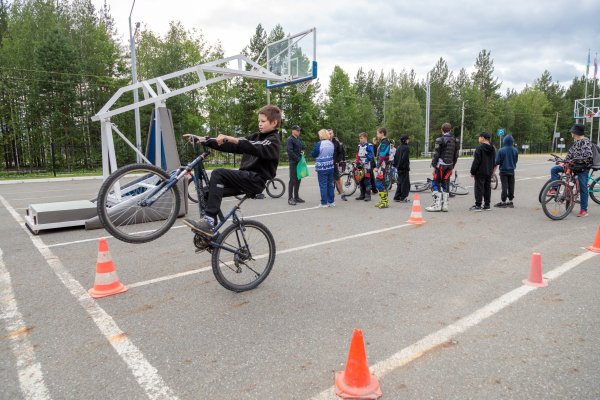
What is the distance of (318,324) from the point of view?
358cm

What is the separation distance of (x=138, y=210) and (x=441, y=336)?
318 centimetres

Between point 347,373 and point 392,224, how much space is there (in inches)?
234

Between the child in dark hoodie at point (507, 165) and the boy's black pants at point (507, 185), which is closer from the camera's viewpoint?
the child in dark hoodie at point (507, 165)

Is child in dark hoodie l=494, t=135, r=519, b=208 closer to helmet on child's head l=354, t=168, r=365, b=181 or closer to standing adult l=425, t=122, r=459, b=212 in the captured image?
standing adult l=425, t=122, r=459, b=212

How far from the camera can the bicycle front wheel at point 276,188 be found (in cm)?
1256

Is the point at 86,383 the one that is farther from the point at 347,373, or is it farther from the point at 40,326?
the point at 347,373

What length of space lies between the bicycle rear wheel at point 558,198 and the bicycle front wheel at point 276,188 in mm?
7188

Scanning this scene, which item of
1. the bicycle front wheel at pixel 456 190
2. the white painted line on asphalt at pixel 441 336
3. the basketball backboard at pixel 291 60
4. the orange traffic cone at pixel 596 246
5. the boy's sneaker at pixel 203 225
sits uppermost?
the basketball backboard at pixel 291 60

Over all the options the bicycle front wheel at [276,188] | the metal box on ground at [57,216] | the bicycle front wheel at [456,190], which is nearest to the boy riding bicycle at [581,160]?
the bicycle front wheel at [456,190]

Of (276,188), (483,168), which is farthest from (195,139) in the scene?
(276,188)

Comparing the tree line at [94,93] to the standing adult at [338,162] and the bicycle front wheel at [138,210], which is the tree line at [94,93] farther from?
the bicycle front wheel at [138,210]

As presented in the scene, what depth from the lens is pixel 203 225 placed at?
4.03 meters

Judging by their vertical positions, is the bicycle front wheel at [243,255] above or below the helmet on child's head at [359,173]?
below

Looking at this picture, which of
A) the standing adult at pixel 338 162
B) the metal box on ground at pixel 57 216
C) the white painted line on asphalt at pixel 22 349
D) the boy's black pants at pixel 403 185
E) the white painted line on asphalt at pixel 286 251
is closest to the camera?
the white painted line on asphalt at pixel 22 349
